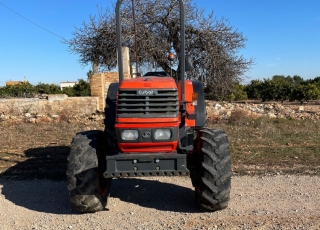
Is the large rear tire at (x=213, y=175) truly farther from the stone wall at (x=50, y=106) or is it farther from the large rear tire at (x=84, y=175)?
the stone wall at (x=50, y=106)

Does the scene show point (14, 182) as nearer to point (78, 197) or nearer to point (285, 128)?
point (78, 197)

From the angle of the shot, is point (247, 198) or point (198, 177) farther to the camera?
point (247, 198)

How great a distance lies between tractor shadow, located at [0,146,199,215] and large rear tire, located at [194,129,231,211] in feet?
1.31

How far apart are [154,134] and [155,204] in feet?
4.30

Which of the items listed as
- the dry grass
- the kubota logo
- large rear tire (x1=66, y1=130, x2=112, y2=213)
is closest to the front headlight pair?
the kubota logo

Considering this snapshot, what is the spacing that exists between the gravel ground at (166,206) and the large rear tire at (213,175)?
0.20m

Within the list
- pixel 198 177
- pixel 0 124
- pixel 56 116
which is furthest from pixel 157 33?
pixel 198 177

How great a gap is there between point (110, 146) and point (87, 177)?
64 cm

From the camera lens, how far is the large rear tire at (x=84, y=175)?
4770 millimetres

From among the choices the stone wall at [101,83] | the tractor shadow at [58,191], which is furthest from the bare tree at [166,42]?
the tractor shadow at [58,191]

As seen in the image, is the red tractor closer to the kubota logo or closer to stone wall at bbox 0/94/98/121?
the kubota logo

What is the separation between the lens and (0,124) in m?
14.4

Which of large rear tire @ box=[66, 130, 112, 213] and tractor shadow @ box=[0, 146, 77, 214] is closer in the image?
large rear tire @ box=[66, 130, 112, 213]

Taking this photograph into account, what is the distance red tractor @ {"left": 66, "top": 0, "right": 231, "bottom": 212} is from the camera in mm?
4516
